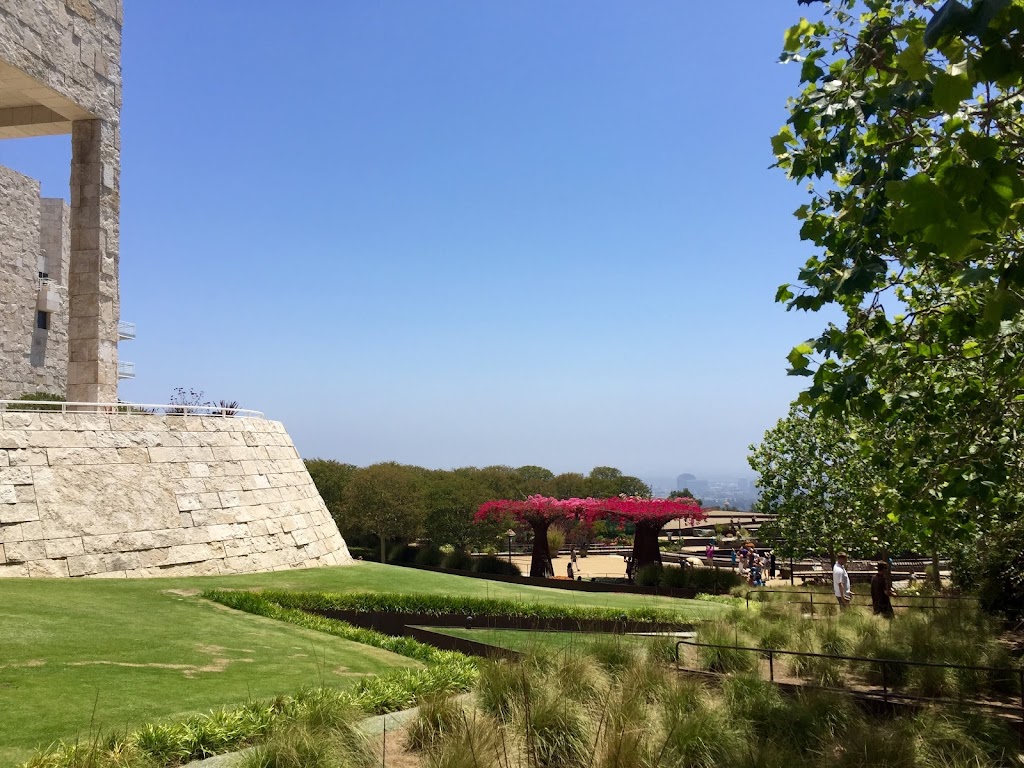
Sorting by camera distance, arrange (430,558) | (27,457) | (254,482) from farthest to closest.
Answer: (430,558), (254,482), (27,457)

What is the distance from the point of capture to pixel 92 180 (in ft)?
75.1

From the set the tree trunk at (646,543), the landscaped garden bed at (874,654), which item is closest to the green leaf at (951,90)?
the landscaped garden bed at (874,654)

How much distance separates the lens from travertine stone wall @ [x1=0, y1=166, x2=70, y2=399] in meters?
39.8

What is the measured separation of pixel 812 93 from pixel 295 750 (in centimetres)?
706

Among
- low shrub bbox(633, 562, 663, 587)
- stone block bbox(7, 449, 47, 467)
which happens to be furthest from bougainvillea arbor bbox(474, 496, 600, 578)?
stone block bbox(7, 449, 47, 467)

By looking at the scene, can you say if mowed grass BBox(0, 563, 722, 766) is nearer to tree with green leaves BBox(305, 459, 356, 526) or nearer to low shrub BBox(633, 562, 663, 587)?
low shrub BBox(633, 562, 663, 587)

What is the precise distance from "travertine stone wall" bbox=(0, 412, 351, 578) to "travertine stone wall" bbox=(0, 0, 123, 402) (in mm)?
4614

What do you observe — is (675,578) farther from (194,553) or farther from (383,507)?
(383,507)

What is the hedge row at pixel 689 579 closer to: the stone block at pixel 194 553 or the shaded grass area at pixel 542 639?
the shaded grass area at pixel 542 639

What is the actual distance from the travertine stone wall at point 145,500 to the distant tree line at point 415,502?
63.3ft

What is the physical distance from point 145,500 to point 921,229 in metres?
17.7

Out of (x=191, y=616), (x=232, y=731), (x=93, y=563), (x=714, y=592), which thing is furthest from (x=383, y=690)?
(x=714, y=592)

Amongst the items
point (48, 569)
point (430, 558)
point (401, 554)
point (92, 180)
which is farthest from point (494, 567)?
point (92, 180)

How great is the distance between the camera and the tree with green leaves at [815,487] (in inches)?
992
